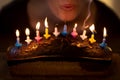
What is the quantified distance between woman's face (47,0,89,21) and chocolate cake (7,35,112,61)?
390 mm

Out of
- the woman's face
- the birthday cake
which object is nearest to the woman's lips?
the woman's face

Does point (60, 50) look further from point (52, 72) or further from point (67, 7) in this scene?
point (67, 7)

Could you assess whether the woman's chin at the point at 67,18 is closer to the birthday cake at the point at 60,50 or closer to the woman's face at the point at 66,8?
the woman's face at the point at 66,8

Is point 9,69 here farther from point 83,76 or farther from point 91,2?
point 91,2

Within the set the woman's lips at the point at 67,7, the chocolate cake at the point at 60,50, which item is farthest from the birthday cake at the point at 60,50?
the woman's lips at the point at 67,7

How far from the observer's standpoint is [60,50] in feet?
4.77

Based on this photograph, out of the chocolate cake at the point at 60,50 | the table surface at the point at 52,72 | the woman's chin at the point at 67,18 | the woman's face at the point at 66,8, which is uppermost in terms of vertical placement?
the woman's face at the point at 66,8

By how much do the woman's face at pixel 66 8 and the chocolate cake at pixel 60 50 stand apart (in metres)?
0.39

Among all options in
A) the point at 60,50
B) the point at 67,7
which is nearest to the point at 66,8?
the point at 67,7

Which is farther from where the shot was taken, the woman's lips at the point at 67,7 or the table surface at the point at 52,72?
the woman's lips at the point at 67,7

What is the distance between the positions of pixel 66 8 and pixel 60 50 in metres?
0.44

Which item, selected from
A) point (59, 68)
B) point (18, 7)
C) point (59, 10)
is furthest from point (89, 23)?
point (59, 68)

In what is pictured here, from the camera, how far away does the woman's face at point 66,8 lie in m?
1.82

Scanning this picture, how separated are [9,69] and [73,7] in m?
0.60
